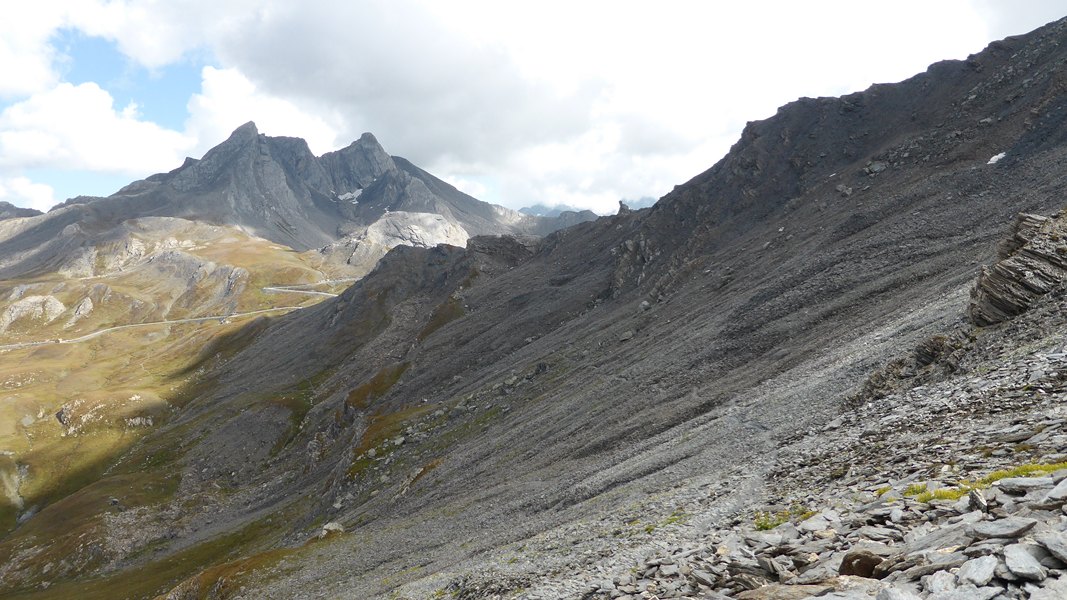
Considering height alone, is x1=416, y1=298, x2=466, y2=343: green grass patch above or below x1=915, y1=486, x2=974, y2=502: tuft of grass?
above

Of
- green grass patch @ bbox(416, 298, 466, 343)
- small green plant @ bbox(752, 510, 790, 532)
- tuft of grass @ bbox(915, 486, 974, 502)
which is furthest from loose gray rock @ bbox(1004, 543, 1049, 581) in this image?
green grass patch @ bbox(416, 298, 466, 343)

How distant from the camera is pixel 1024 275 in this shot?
103 ft

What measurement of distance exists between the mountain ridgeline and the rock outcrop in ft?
0.87

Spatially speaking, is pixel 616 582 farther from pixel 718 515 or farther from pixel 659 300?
pixel 659 300

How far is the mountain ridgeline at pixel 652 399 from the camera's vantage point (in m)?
26.1

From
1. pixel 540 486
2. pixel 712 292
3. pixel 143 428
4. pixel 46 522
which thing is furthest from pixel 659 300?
pixel 143 428

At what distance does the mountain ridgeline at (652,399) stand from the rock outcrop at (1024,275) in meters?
0.26

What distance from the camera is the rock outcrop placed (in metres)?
→ 30.9

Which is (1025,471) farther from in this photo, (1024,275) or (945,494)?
(1024,275)

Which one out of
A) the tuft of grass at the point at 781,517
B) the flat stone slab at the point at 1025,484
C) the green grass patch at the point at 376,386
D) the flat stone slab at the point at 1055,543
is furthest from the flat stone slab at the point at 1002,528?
the green grass patch at the point at 376,386

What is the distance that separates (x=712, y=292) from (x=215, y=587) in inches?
2827

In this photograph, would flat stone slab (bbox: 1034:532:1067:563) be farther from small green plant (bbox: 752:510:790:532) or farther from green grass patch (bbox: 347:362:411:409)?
green grass patch (bbox: 347:362:411:409)

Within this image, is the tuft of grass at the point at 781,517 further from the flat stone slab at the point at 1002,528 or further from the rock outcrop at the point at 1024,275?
the rock outcrop at the point at 1024,275

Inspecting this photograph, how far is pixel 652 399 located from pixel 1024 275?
3180cm
